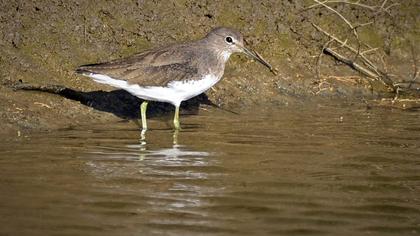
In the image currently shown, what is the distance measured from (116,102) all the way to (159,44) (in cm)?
133

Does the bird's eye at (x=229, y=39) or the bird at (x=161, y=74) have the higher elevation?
the bird's eye at (x=229, y=39)

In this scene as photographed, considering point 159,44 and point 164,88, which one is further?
point 159,44

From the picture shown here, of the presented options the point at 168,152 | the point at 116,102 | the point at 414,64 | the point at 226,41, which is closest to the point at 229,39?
the point at 226,41

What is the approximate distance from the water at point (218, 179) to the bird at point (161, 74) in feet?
1.22

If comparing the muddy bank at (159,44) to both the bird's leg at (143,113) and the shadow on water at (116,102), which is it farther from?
the bird's leg at (143,113)

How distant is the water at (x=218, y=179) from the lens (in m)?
5.18

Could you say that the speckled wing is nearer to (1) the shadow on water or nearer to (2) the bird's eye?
(1) the shadow on water

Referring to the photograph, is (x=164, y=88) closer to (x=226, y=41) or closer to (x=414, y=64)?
(x=226, y=41)

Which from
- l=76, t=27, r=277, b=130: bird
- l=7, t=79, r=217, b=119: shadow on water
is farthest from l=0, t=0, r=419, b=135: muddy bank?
l=76, t=27, r=277, b=130: bird

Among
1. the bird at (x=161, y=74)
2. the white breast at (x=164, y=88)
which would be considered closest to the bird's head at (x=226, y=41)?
the bird at (x=161, y=74)

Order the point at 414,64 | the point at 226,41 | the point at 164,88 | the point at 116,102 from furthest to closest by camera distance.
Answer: the point at 414,64 < the point at 226,41 < the point at 116,102 < the point at 164,88

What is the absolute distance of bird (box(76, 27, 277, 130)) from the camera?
338 inches

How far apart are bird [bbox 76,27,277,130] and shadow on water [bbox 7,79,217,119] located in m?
0.40

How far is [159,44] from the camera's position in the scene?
1041 centimetres
